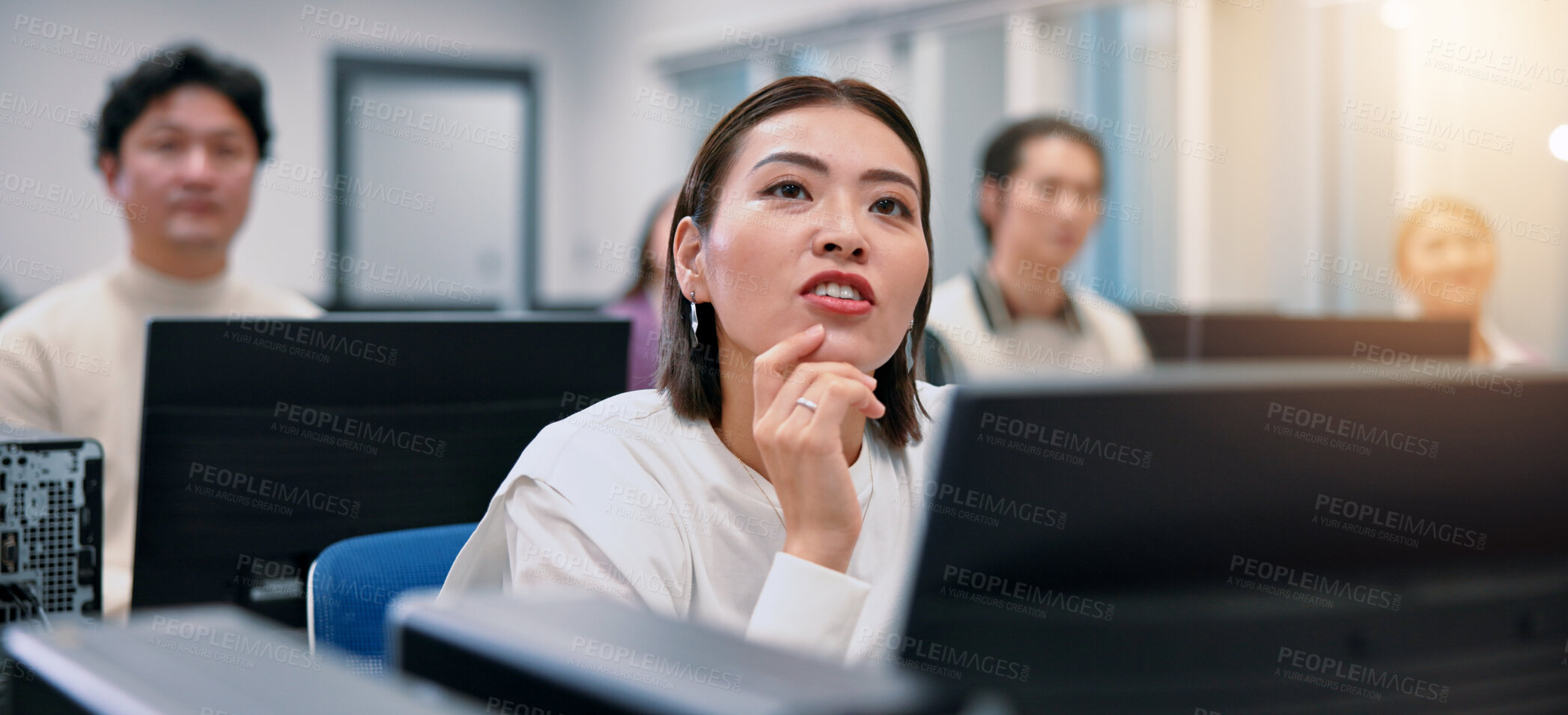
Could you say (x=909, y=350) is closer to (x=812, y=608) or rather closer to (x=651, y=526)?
(x=651, y=526)

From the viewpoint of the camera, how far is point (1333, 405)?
54 centimetres

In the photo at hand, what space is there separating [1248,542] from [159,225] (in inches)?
86.5

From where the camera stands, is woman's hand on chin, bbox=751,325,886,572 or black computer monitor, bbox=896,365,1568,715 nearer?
black computer monitor, bbox=896,365,1568,715

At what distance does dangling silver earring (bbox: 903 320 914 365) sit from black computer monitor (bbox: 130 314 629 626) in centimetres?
38

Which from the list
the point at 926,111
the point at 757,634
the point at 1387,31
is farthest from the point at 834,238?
the point at 926,111

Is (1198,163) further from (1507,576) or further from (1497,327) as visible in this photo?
(1507,576)

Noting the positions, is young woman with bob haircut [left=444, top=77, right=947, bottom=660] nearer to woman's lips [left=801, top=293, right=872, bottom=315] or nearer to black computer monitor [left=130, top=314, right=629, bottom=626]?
woman's lips [left=801, top=293, right=872, bottom=315]

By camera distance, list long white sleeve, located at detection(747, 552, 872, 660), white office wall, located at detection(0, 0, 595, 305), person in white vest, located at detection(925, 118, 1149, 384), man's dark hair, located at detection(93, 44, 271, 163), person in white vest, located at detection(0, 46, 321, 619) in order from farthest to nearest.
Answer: white office wall, located at detection(0, 0, 595, 305), person in white vest, located at detection(925, 118, 1149, 384), man's dark hair, located at detection(93, 44, 271, 163), person in white vest, located at detection(0, 46, 321, 619), long white sleeve, located at detection(747, 552, 872, 660)

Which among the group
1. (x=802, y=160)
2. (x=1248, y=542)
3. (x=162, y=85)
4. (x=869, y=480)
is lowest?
(x=869, y=480)

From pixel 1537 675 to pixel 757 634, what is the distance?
51 cm

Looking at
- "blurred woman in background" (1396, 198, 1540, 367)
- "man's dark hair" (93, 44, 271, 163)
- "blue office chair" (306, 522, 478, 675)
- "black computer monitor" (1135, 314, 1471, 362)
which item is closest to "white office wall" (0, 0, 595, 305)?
"man's dark hair" (93, 44, 271, 163)

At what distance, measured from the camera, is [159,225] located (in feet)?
7.40

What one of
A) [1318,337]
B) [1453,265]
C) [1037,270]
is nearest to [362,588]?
[1318,337]

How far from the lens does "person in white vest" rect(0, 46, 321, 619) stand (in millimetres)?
2037
